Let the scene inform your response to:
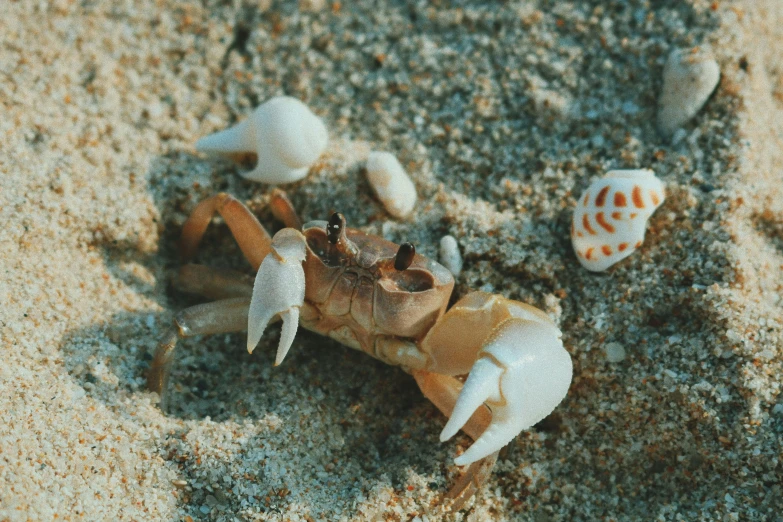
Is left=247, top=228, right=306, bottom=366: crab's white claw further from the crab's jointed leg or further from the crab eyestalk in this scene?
the crab's jointed leg

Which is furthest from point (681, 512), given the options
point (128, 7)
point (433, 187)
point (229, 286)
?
point (128, 7)

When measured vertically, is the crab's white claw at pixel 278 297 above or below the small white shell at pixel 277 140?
below

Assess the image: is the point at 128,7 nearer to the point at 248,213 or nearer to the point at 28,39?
the point at 28,39

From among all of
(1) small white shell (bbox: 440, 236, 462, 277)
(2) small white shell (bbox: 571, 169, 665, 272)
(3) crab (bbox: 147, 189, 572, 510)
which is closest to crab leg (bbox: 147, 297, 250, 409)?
(3) crab (bbox: 147, 189, 572, 510)

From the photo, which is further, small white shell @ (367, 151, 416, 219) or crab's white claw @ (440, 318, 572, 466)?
small white shell @ (367, 151, 416, 219)

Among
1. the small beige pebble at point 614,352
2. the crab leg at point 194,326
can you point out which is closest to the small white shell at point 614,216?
the small beige pebble at point 614,352

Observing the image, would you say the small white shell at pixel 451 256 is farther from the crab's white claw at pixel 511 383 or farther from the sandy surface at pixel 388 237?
the crab's white claw at pixel 511 383
